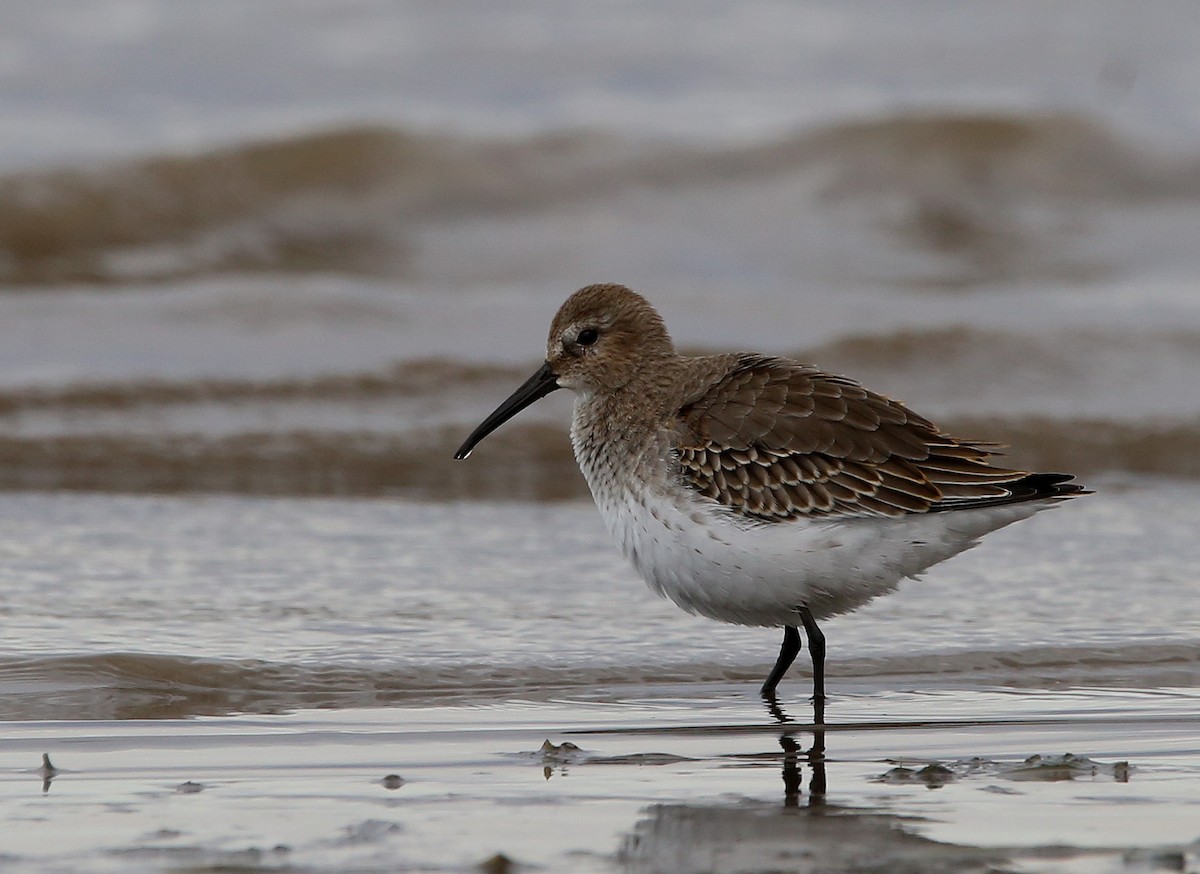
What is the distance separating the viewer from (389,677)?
497 centimetres

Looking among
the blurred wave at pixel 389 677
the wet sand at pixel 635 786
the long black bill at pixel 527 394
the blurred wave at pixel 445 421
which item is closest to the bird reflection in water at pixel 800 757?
the wet sand at pixel 635 786

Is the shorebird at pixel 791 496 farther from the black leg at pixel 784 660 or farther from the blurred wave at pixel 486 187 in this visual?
the blurred wave at pixel 486 187

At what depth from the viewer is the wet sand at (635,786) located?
331 cm

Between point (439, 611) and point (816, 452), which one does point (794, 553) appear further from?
point (439, 611)

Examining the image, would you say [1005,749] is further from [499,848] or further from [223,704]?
[223,704]

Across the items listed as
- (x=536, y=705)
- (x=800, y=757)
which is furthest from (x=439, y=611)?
(x=800, y=757)

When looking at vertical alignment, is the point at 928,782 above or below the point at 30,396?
below

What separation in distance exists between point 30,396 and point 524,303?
3.20m

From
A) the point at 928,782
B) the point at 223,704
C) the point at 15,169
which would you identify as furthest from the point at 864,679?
the point at 15,169

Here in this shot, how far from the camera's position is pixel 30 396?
884 cm

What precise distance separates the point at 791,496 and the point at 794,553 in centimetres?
16

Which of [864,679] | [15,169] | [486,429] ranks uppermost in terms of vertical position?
[15,169]

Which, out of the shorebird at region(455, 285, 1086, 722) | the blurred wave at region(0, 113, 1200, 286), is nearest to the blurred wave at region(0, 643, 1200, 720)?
the shorebird at region(455, 285, 1086, 722)

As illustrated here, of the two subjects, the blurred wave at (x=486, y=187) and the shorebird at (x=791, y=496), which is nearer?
the shorebird at (x=791, y=496)
